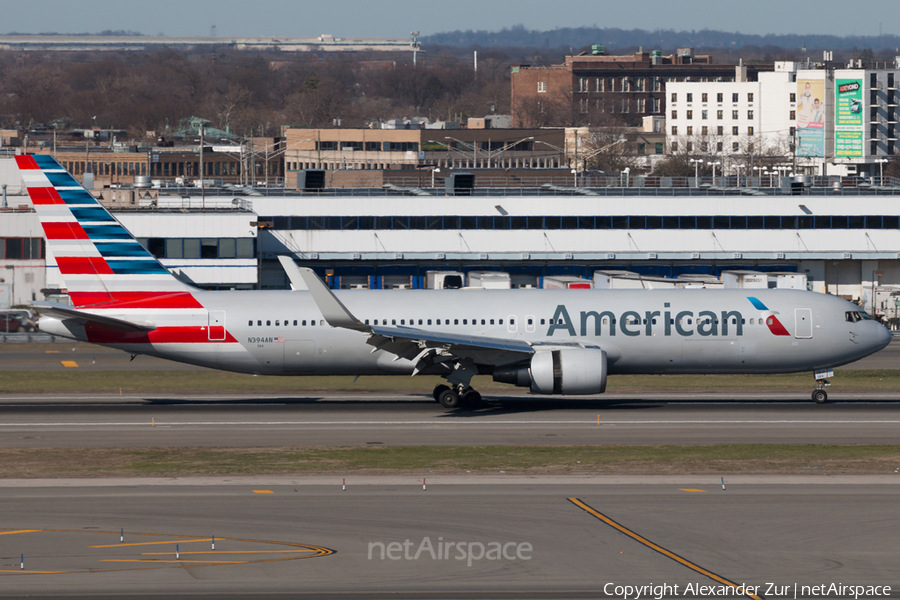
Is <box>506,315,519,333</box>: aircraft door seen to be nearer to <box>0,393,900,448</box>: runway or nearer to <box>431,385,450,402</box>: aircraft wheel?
<box>0,393,900,448</box>: runway

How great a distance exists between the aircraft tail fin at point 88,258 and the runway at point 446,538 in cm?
1744

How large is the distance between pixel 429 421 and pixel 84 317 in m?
14.6

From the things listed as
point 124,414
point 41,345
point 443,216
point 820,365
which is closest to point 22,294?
point 41,345

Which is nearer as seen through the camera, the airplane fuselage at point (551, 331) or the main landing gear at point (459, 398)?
the main landing gear at point (459, 398)

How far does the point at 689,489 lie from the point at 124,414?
24619 millimetres

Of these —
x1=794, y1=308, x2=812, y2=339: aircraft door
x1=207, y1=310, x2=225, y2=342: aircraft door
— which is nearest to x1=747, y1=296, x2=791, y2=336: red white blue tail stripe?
x1=794, y1=308, x2=812, y2=339: aircraft door

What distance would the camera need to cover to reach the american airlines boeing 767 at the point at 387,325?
48031mm

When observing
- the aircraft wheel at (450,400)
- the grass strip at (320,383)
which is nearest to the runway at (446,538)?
the aircraft wheel at (450,400)

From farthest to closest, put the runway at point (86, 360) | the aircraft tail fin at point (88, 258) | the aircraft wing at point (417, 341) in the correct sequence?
the runway at point (86, 360) → the aircraft tail fin at point (88, 258) → the aircraft wing at point (417, 341)

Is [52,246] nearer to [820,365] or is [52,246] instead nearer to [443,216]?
[820,365]

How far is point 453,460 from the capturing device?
3619cm

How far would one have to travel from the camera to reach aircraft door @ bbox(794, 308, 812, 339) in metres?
48.6

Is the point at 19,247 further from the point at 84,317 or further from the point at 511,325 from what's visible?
the point at 511,325

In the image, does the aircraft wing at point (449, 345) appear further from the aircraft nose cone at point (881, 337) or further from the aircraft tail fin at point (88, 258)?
the aircraft nose cone at point (881, 337)
